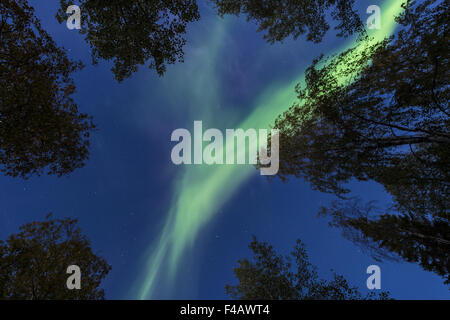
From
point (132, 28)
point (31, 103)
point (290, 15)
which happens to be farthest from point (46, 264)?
point (290, 15)

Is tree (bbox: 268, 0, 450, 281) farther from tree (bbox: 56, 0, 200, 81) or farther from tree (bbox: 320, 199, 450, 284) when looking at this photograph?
tree (bbox: 56, 0, 200, 81)

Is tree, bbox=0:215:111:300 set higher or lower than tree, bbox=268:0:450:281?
lower

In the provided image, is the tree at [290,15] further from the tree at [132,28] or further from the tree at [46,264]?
the tree at [46,264]

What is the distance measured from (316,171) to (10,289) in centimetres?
1522

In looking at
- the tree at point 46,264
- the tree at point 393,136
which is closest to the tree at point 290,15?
the tree at point 393,136

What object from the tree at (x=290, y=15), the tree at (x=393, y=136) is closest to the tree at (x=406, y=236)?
the tree at (x=393, y=136)

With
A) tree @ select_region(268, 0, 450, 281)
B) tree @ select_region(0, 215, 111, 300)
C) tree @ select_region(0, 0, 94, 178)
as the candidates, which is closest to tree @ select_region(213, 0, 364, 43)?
tree @ select_region(268, 0, 450, 281)

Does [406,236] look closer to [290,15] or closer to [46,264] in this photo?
[290,15]

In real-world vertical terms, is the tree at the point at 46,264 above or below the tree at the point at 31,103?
below

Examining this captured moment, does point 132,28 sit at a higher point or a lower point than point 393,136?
higher

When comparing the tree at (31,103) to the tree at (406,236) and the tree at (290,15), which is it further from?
the tree at (406,236)

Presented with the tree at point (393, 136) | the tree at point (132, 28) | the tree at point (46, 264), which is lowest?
the tree at point (46, 264)

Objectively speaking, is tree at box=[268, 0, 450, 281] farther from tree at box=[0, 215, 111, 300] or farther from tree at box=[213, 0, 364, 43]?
tree at box=[0, 215, 111, 300]

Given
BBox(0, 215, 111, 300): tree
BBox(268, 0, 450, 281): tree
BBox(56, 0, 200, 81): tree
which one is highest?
BBox(56, 0, 200, 81): tree
